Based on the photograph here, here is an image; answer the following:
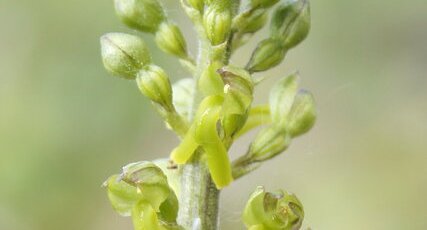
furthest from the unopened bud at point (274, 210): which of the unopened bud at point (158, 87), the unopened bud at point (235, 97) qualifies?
the unopened bud at point (158, 87)

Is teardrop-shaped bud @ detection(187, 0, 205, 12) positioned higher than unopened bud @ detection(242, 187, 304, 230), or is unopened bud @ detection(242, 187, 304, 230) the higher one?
teardrop-shaped bud @ detection(187, 0, 205, 12)

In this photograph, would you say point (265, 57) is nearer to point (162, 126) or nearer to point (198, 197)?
point (198, 197)

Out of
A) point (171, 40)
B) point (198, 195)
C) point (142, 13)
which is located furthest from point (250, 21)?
point (198, 195)

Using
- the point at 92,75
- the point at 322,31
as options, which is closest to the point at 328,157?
the point at 322,31

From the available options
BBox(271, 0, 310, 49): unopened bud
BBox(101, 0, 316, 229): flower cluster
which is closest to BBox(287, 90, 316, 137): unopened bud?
BBox(101, 0, 316, 229): flower cluster

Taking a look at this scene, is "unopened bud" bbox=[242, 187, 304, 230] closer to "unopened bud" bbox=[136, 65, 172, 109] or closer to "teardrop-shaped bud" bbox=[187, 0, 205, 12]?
"unopened bud" bbox=[136, 65, 172, 109]
